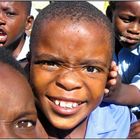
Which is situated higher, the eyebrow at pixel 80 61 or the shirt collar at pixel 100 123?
the eyebrow at pixel 80 61

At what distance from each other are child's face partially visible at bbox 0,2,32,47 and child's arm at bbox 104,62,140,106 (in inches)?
33.0

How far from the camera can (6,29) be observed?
2.62 meters

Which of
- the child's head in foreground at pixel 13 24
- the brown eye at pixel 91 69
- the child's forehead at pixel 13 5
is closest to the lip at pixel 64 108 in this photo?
the brown eye at pixel 91 69

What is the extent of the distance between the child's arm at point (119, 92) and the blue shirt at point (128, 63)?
9.2 inches

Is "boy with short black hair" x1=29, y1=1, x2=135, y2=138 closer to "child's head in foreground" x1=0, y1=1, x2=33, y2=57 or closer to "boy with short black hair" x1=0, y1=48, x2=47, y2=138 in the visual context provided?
"boy with short black hair" x1=0, y1=48, x2=47, y2=138

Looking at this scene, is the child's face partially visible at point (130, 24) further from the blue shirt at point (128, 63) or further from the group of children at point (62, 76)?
the group of children at point (62, 76)

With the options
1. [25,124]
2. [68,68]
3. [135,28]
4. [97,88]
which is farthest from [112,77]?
[135,28]

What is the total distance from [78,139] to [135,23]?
3.93 ft

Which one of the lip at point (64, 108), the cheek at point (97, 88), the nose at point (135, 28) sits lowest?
the nose at point (135, 28)

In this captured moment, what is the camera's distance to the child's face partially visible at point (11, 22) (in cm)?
259

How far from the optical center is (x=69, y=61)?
4.74 feet

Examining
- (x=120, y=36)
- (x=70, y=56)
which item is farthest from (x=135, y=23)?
(x=70, y=56)

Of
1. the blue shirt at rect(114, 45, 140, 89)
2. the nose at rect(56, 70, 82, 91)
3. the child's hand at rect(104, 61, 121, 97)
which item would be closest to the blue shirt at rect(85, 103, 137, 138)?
the child's hand at rect(104, 61, 121, 97)

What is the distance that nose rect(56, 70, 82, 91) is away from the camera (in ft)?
4.68
